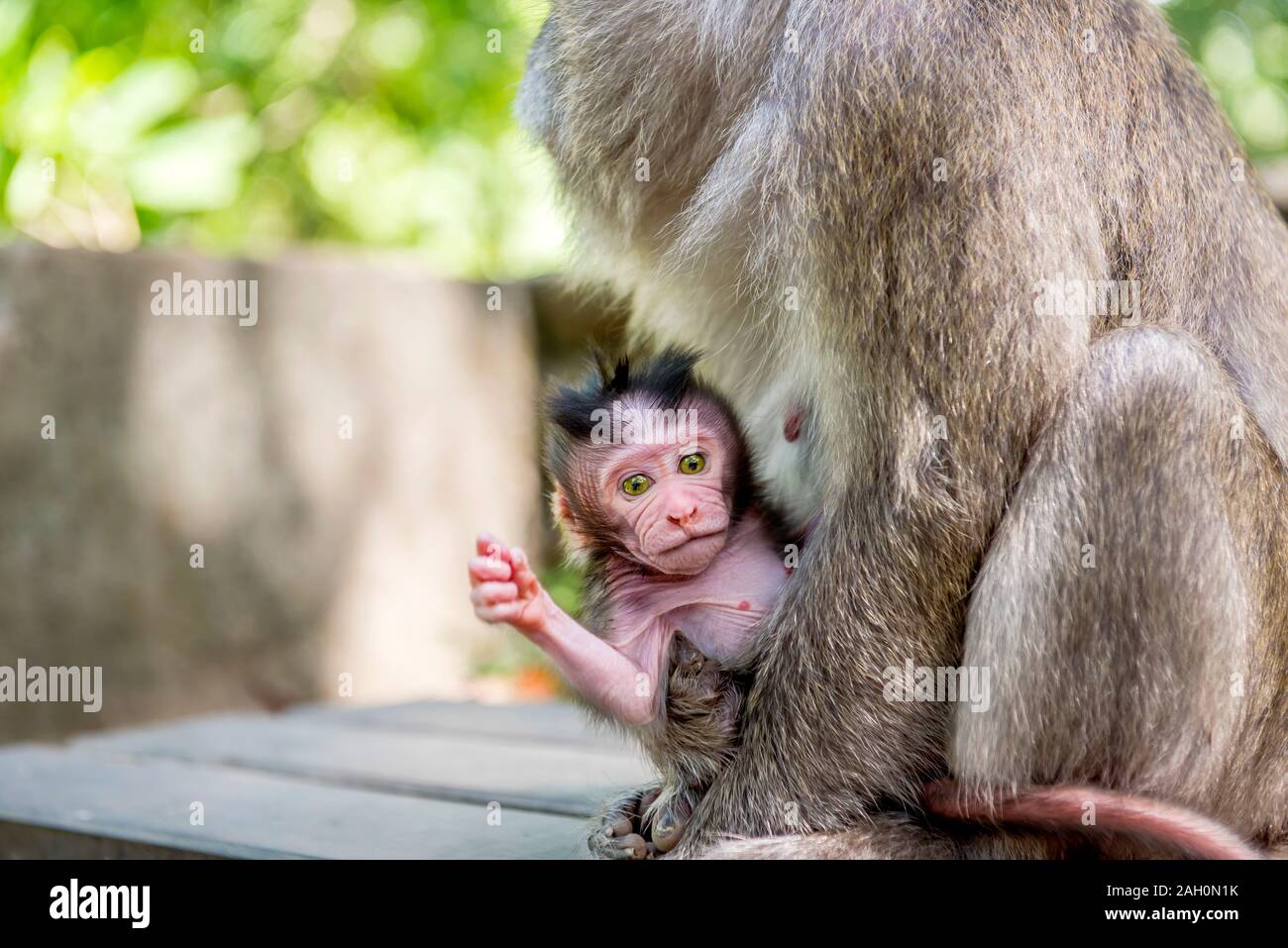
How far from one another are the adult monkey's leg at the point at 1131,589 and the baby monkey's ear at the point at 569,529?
0.76 metres

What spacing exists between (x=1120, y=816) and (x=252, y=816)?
6.12ft

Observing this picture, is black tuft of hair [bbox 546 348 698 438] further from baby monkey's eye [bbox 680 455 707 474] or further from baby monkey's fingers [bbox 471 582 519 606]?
baby monkey's fingers [bbox 471 582 519 606]

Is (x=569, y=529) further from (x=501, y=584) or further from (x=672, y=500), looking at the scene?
(x=501, y=584)

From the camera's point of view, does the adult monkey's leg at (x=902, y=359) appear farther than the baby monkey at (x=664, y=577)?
No

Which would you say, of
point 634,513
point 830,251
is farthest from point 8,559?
point 830,251

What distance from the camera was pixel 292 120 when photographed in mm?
8742

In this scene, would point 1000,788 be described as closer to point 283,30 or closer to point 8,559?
point 8,559

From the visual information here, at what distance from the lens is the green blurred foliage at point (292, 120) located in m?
6.18

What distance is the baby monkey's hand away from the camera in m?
2.14

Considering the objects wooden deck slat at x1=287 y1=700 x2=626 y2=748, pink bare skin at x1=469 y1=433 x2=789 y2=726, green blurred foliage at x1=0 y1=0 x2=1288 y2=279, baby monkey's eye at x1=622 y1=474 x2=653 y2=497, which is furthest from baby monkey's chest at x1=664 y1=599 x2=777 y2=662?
green blurred foliage at x1=0 y1=0 x2=1288 y2=279

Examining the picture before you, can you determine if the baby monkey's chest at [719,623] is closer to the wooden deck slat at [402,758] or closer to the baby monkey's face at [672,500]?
the baby monkey's face at [672,500]

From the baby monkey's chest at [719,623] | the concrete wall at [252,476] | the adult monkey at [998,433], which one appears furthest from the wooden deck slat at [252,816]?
the concrete wall at [252,476]

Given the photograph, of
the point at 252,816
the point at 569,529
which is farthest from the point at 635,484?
the point at 252,816

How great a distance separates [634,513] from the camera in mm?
2457
